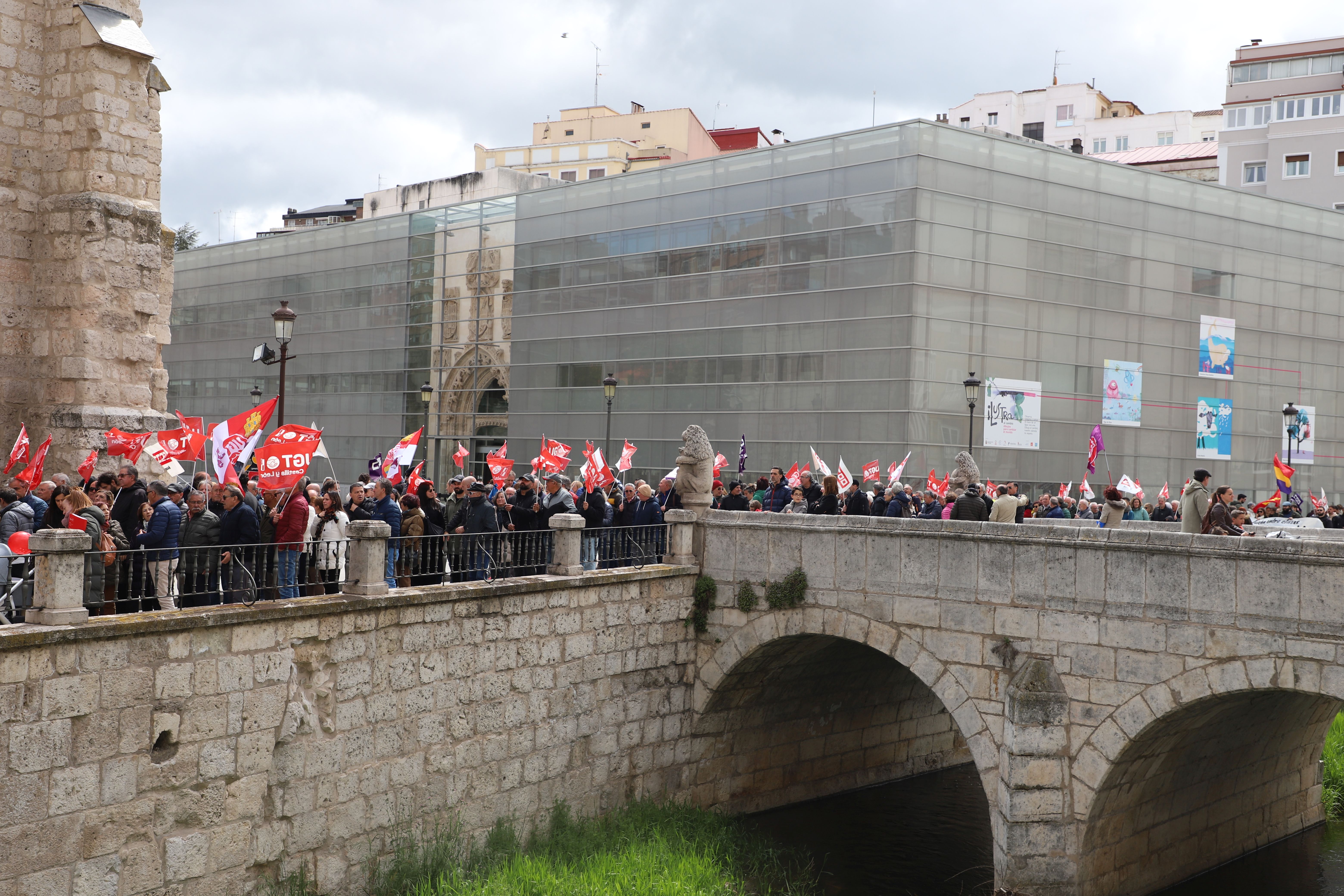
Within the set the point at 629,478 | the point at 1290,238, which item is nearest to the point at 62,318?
the point at 629,478

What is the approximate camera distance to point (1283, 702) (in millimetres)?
15438

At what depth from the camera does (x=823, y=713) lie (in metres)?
19.2

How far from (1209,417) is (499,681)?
29931 millimetres

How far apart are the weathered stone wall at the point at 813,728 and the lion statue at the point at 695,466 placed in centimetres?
235

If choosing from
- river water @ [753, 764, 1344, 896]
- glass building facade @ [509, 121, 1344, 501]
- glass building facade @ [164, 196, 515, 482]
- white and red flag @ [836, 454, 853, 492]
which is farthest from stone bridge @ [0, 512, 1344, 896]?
glass building facade @ [164, 196, 515, 482]

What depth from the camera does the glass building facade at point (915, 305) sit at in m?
31.9

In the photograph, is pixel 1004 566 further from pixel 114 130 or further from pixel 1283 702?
pixel 114 130

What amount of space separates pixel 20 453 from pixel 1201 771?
14485 mm

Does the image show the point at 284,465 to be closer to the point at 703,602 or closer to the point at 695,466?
the point at 695,466

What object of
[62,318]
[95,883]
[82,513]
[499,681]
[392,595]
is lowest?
[95,883]

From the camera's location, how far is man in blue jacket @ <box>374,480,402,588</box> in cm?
1312

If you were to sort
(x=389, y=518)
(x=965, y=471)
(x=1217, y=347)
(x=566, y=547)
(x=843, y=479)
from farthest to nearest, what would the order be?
1. (x=1217, y=347)
2. (x=843, y=479)
3. (x=965, y=471)
4. (x=566, y=547)
5. (x=389, y=518)

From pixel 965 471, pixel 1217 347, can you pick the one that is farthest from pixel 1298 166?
pixel 965 471

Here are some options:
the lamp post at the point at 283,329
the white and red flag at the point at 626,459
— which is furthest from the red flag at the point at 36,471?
the white and red flag at the point at 626,459
